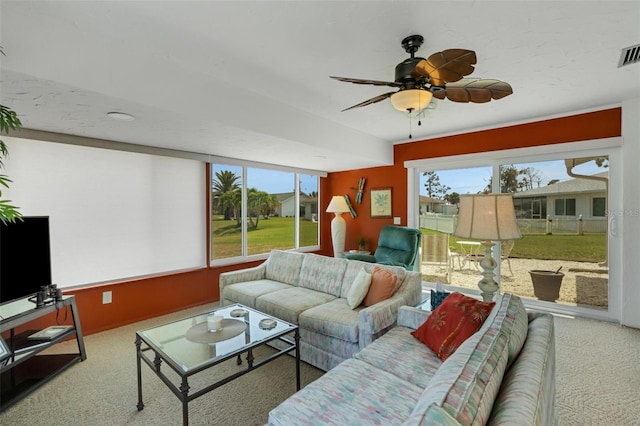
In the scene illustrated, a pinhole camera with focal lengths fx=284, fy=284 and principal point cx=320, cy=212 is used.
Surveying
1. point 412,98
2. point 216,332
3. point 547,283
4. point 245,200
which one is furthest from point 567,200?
point 245,200

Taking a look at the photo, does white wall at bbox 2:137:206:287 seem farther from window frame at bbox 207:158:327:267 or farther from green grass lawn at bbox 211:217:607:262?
green grass lawn at bbox 211:217:607:262

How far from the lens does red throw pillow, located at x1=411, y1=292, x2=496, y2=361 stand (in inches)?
62.9

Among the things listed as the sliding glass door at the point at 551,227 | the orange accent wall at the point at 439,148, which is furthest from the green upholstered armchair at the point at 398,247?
the orange accent wall at the point at 439,148

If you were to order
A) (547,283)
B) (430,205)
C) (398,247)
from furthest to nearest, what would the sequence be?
(430,205), (398,247), (547,283)

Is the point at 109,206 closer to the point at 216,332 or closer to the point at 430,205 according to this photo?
the point at 216,332

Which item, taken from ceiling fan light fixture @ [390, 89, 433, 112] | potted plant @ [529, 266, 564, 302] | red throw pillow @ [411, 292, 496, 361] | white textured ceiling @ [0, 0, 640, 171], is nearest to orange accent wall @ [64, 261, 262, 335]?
white textured ceiling @ [0, 0, 640, 171]

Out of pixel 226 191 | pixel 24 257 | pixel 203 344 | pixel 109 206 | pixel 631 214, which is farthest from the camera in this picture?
pixel 226 191

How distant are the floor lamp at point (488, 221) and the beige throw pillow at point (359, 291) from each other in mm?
876

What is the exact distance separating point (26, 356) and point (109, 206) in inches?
64.0

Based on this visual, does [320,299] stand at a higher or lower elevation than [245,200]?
lower

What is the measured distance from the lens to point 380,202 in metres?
5.05

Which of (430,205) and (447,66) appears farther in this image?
(430,205)

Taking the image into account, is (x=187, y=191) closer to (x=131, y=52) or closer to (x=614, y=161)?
(x=131, y=52)

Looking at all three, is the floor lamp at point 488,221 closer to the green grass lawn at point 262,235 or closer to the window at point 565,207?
the window at point 565,207
